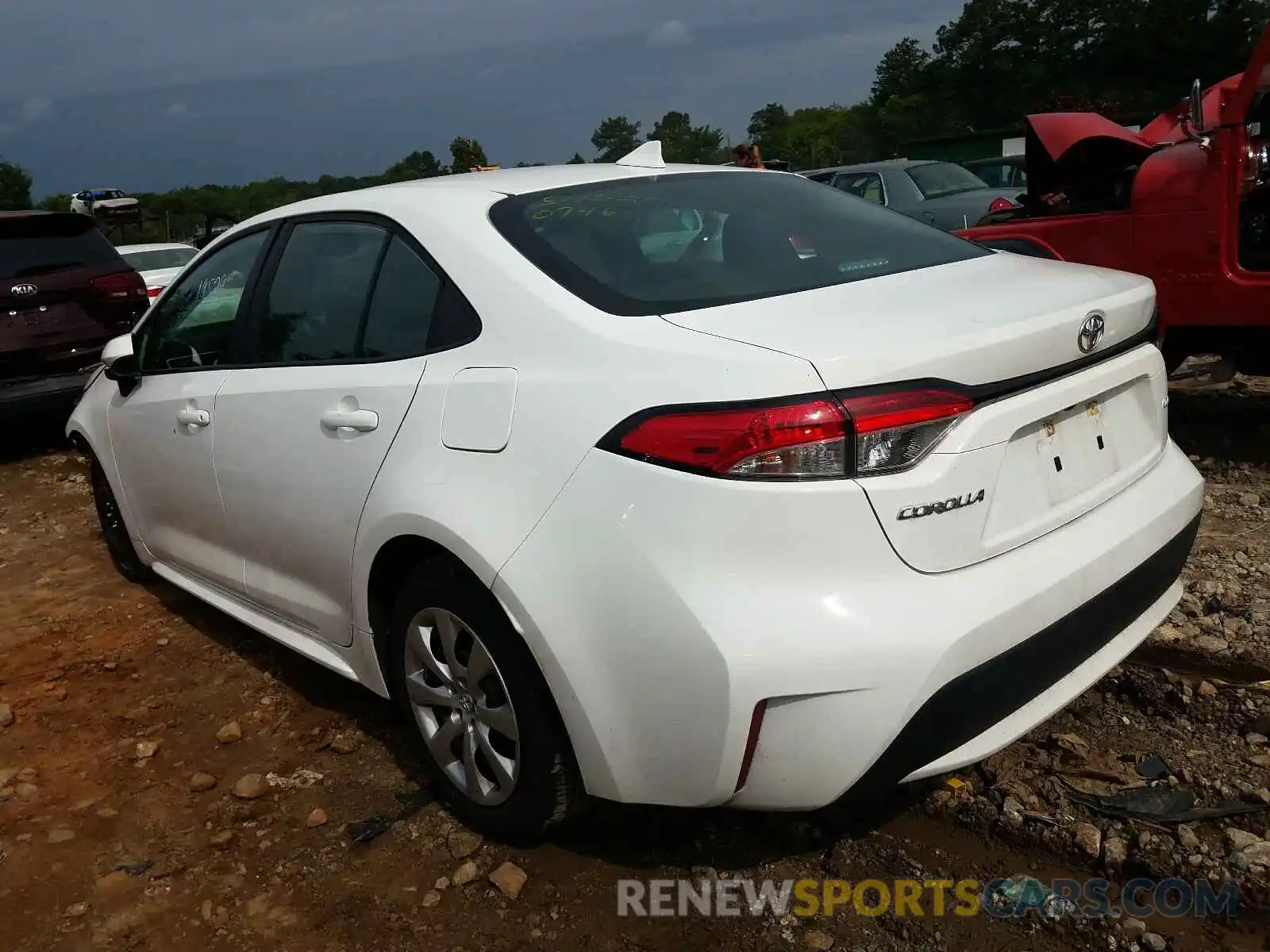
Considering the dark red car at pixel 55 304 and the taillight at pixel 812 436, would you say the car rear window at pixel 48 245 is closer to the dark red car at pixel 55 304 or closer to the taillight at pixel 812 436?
the dark red car at pixel 55 304

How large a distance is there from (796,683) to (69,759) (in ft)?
8.29

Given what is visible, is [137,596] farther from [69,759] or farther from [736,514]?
[736,514]

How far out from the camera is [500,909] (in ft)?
7.82

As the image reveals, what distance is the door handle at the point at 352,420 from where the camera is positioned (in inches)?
101

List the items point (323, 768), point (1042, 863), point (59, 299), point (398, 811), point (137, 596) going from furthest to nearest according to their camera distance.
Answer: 1. point (59, 299)
2. point (137, 596)
3. point (323, 768)
4. point (398, 811)
5. point (1042, 863)

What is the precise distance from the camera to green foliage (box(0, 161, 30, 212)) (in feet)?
129

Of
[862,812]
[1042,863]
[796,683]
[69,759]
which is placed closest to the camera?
[796,683]

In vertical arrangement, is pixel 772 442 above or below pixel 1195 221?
above

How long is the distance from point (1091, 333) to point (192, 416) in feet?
8.62

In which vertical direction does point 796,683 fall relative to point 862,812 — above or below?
above

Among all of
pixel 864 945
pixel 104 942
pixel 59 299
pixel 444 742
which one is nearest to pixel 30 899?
pixel 104 942

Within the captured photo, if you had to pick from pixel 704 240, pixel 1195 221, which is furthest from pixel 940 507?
pixel 1195 221

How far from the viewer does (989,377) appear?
79.7 inches

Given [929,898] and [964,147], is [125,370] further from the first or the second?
[964,147]
